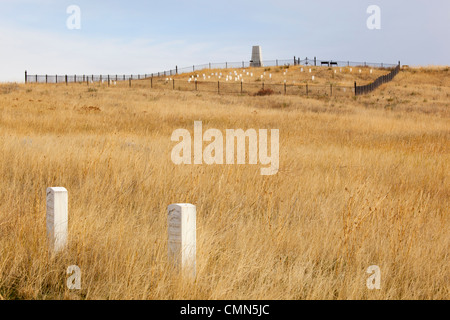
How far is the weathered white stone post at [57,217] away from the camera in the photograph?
11.7 ft

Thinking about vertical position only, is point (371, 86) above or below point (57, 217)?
above

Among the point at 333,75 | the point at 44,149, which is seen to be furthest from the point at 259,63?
the point at 44,149

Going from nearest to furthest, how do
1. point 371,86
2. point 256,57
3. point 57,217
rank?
point 57,217 < point 371,86 < point 256,57

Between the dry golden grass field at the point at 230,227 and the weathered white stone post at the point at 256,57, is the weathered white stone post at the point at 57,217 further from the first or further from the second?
the weathered white stone post at the point at 256,57

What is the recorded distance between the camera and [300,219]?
223 inches

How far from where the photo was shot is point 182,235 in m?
2.98

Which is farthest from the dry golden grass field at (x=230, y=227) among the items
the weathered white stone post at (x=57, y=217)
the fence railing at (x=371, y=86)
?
the fence railing at (x=371, y=86)

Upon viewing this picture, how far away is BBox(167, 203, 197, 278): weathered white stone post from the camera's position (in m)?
2.93

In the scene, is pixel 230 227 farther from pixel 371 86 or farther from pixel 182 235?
pixel 371 86

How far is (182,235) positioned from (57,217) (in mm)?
1234

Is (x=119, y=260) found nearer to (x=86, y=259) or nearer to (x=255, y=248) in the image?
(x=86, y=259)

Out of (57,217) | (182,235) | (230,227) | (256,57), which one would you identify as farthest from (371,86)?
(182,235)

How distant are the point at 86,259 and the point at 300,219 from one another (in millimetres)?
2904
